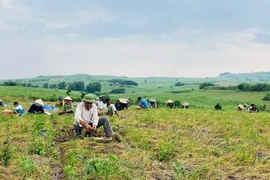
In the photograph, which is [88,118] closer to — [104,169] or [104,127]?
[104,127]

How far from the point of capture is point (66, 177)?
5.72 meters

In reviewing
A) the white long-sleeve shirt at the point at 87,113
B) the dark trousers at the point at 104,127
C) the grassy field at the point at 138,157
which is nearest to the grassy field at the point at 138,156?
the grassy field at the point at 138,157

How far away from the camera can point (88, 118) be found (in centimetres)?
989

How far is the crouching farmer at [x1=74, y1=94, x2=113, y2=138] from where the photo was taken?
31.6 feet

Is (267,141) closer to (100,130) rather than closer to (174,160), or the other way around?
(174,160)

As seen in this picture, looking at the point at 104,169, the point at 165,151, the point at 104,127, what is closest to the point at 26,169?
the point at 104,169

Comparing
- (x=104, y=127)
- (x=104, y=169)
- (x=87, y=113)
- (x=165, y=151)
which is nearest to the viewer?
(x=104, y=169)

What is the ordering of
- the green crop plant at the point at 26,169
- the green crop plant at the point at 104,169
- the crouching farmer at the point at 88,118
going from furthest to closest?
the crouching farmer at the point at 88,118
the green crop plant at the point at 26,169
the green crop plant at the point at 104,169

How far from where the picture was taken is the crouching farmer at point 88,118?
9.63m

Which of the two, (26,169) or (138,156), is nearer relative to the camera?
(26,169)

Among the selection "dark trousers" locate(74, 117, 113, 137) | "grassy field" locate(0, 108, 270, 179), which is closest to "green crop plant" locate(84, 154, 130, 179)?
"grassy field" locate(0, 108, 270, 179)

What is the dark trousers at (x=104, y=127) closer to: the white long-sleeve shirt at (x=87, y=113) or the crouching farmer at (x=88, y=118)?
the crouching farmer at (x=88, y=118)

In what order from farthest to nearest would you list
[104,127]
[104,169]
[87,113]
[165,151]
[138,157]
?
[87,113]
[104,127]
[165,151]
[138,157]
[104,169]

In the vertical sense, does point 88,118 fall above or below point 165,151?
above
